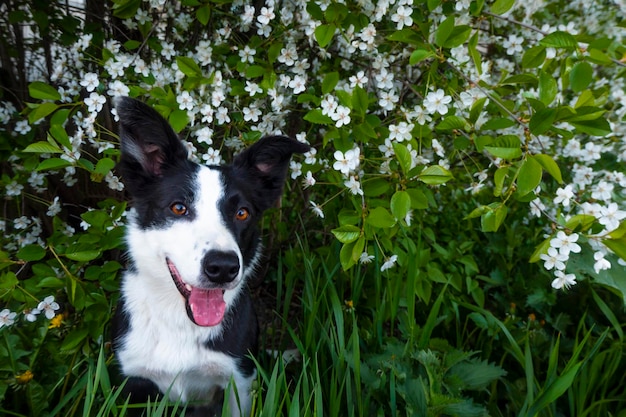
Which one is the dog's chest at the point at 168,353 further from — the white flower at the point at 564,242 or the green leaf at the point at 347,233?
the white flower at the point at 564,242

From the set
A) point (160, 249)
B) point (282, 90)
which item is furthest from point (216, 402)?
point (282, 90)

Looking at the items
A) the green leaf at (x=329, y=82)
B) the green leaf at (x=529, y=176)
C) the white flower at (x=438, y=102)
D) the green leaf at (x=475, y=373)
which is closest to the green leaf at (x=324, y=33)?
the green leaf at (x=329, y=82)

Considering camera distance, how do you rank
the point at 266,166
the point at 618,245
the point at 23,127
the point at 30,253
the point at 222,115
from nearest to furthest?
the point at 618,245 < the point at 30,253 < the point at 222,115 < the point at 266,166 < the point at 23,127

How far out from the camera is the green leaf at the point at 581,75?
1783 mm

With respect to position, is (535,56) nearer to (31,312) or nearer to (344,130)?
(344,130)

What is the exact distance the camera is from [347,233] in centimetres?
189

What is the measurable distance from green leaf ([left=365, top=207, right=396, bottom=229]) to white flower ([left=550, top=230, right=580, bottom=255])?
0.55 metres

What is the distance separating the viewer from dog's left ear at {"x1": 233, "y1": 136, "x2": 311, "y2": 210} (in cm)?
229

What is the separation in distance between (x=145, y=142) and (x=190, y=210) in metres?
0.37

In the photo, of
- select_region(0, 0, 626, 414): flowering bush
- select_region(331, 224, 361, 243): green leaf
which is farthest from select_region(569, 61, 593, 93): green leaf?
select_region(331, 224, 361, 243): green leaf

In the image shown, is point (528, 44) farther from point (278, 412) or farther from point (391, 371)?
point (278, 412)

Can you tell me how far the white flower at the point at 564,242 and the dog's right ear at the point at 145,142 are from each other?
59.7 inches

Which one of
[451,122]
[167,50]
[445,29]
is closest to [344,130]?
[451,122]

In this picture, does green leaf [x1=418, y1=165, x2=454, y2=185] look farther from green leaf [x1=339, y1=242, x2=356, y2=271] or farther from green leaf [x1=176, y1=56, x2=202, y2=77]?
green leaf [x1=176, y1=56, x2=202, y2=77]
